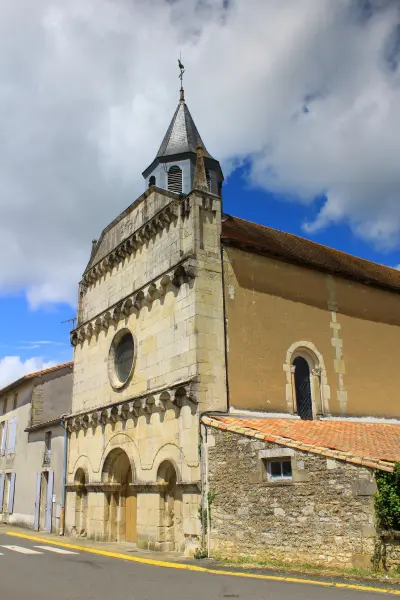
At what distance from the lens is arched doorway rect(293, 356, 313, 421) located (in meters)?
14.1

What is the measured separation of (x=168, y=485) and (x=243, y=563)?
12.0 ft

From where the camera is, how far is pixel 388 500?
822 centimetres

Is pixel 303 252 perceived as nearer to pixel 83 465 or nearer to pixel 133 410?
pixel 133 410

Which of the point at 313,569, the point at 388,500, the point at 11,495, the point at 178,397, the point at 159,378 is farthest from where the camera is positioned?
the point at 11,495

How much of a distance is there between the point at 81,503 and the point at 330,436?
952cm

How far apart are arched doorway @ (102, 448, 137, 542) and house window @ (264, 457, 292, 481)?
237 inches

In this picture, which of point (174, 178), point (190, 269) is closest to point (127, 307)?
point (190, 269)

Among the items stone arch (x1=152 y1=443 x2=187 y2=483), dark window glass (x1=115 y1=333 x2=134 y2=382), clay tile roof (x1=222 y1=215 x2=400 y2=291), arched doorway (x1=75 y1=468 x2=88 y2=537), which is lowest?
arched doorway (x1=75 y1=468 x2=88 y2=537)

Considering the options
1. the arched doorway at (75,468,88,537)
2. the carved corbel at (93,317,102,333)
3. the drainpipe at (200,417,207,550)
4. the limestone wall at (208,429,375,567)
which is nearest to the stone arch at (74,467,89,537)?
the arched doorway at (75,468,88,537)

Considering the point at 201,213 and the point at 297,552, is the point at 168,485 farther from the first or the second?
the point at 201,213

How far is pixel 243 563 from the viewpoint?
31.9 feet

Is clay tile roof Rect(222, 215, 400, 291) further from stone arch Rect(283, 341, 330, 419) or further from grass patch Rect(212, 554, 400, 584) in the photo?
grass patch Rect(212, 554, 400, 584)

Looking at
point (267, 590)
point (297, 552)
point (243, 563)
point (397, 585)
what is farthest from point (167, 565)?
point (397, 585)

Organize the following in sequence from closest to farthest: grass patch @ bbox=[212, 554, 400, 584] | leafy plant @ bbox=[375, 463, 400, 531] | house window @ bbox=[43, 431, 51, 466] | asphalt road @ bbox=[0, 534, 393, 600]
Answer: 1. asphalt road @ bbox=[0, 534, 393, 600]
2. grass patch @ bbox=[212, 554, 400, 584]
3. leafy plant @ bbox=[375, 463, 400, 531]
4. house window @ bbox=[43, 431, 51, 466]
